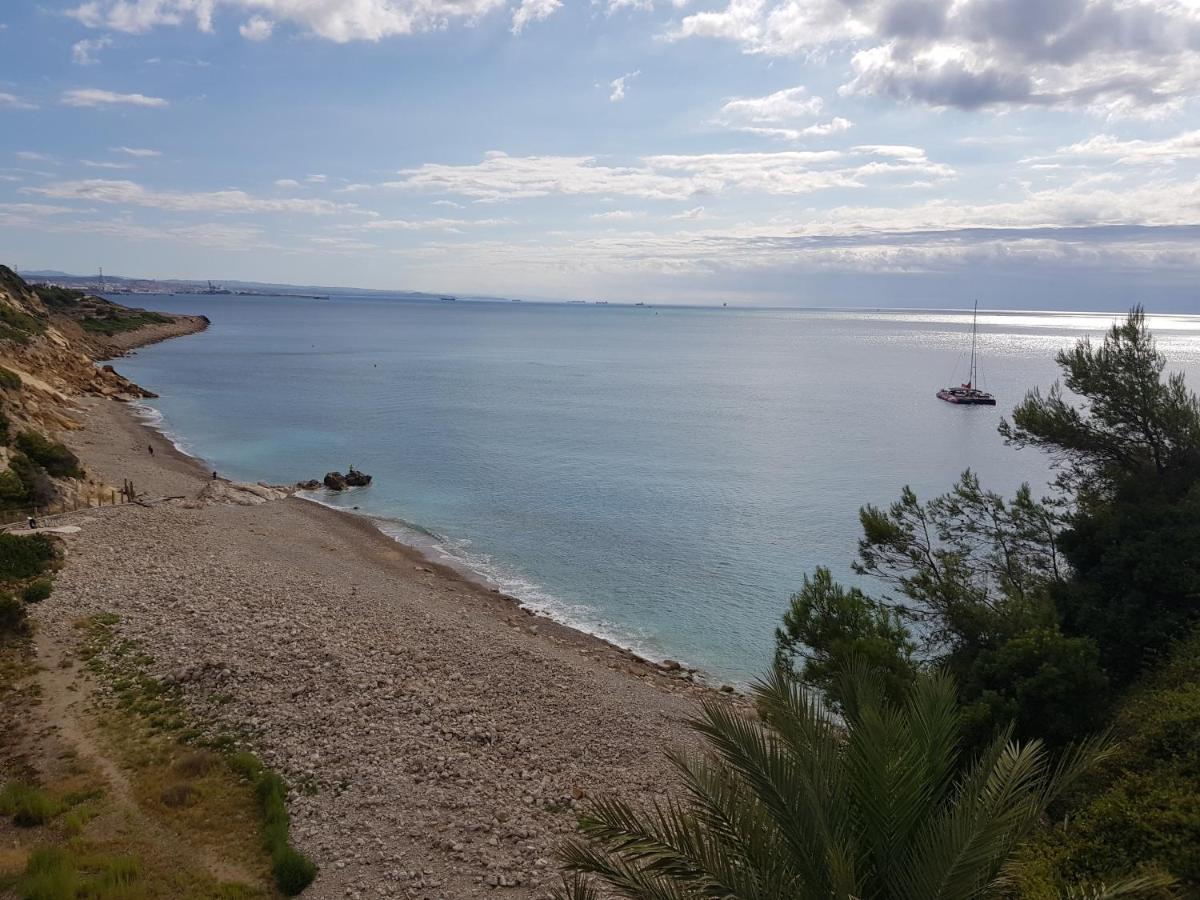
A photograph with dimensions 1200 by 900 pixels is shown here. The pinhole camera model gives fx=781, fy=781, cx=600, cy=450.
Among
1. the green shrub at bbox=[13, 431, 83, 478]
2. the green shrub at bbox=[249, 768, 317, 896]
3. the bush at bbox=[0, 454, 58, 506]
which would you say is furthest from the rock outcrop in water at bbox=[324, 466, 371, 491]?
the green shrub at bbox=[249, 768, 317, 896]

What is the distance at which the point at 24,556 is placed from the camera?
2306 cm

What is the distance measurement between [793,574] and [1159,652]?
17.5m

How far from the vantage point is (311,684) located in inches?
688

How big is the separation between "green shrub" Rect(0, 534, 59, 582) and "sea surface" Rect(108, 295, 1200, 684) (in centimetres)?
1406

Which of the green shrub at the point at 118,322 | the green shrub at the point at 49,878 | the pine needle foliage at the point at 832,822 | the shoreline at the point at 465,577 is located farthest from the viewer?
the green shrub at the point at 118,322

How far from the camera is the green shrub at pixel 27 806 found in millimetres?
12258

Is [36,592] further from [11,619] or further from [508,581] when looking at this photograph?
[508,581]

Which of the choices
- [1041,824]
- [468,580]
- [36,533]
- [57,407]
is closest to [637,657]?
[468,580]

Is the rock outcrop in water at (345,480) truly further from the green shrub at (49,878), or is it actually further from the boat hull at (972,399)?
the boat hull at (972,399)

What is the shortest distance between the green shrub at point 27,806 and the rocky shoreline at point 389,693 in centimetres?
334

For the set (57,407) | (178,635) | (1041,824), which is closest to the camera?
(1041,824)

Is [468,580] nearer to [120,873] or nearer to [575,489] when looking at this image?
[575,489]

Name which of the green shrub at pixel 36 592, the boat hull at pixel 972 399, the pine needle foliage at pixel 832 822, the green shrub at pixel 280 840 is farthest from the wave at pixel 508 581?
the boat hull at pixel 972 399

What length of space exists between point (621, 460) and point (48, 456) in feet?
103
